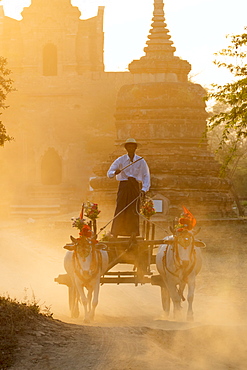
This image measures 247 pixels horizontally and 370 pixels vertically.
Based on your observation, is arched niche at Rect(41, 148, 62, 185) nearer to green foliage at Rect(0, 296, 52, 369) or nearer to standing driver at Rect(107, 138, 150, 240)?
standing driver at Rect(107, 138, 150, 240)

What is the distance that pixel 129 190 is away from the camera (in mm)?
10617

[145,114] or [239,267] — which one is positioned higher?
[145,114]

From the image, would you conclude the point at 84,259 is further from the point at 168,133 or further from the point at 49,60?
the point at 49,60

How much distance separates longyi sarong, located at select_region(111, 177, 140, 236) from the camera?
10.4 metres

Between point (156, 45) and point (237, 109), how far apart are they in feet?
40.7

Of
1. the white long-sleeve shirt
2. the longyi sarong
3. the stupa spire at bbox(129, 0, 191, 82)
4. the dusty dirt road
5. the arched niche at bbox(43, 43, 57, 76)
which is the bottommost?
the dusty dirt road

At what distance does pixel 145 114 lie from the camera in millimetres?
25781

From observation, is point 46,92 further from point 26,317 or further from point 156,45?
point 26,317

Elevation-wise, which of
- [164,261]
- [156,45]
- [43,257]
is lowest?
[43,257]

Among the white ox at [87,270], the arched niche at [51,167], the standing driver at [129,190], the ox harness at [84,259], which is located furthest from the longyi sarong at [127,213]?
the arched niche at [51,167]

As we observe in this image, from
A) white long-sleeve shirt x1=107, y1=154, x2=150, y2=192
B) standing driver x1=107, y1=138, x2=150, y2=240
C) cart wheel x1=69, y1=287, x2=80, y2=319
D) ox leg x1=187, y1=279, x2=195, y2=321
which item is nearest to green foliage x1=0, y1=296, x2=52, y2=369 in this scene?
cart wheel x1=69, y1=287, x2=80, y2=319

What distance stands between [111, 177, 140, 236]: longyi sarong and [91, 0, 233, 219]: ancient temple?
11.8 meters

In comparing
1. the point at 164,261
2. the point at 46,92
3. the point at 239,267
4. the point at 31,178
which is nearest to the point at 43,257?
the point at 239,267

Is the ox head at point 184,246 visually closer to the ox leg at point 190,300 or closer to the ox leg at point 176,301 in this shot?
the ox leg at point 190,300
